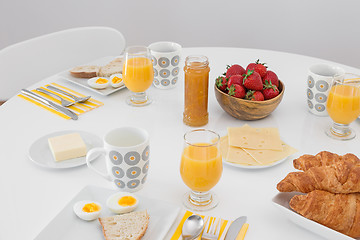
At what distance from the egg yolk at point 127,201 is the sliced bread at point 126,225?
34mm

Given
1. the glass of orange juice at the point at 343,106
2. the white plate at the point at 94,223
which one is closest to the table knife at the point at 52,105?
the white plate at the point at 94,223

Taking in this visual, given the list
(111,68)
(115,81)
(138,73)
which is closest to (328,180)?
(138,73)

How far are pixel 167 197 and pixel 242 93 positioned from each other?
47 centimetres

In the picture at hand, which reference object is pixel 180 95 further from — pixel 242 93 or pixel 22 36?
pixel 22 36

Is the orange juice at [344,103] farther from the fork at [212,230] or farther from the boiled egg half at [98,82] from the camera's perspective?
the boiled egg half at [98,82]

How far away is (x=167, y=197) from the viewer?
1097 millimetres

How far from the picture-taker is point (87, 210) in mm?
1002

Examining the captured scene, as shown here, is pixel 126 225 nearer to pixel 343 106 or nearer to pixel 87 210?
pixel 87 210

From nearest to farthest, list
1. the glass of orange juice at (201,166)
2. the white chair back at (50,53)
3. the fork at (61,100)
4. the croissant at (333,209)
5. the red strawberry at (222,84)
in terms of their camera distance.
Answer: the croissant at (333,209), the glass of orange juice at (201,166), the red strawberry at (222,84), the fork at (61,100), the white chair back at (50,53)

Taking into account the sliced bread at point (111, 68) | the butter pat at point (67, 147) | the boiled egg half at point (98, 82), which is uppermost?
the sliced bread at point (111, 68)

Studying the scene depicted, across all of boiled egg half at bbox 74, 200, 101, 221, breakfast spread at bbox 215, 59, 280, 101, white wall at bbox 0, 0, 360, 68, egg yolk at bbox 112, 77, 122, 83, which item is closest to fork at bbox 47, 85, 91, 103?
egg yolk at bbox 112, 77, 122, 83

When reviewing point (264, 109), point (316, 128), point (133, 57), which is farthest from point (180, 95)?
point (316, 128)

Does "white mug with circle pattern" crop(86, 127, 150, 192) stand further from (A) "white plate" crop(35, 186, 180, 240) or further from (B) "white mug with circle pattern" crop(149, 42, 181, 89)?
(B) "white mug with circle pattern" crop(149, 42, 181, 89)

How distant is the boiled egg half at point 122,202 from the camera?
100cm
